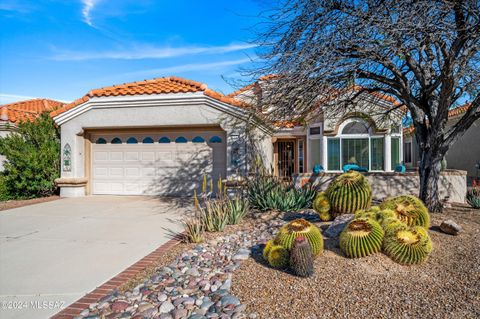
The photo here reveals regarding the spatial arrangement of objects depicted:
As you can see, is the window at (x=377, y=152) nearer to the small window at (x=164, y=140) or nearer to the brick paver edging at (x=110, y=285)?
the small window at (x=164, y=140)

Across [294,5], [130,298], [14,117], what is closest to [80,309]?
[130,298]

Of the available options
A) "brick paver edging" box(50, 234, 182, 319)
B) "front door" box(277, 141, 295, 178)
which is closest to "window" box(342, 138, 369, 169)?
"front door" box(277, 141, 295, 178)

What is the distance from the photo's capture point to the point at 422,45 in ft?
21.4

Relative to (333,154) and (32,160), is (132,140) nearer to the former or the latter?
(32,160)

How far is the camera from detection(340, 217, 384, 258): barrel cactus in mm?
4621

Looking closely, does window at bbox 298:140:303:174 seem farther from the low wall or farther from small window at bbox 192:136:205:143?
the low wall

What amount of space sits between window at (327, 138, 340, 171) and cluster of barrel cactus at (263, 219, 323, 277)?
39.4 ft

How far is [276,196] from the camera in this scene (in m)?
8.30

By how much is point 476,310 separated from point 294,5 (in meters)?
6.58

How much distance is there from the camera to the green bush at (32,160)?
12.5 meters

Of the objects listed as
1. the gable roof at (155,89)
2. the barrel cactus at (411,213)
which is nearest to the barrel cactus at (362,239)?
the barrel cactus at (411,213)

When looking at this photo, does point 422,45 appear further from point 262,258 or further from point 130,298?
point 130,298

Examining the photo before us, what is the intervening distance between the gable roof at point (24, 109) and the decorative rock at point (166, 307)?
1332 centimetres

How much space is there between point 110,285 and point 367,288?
3285mm
